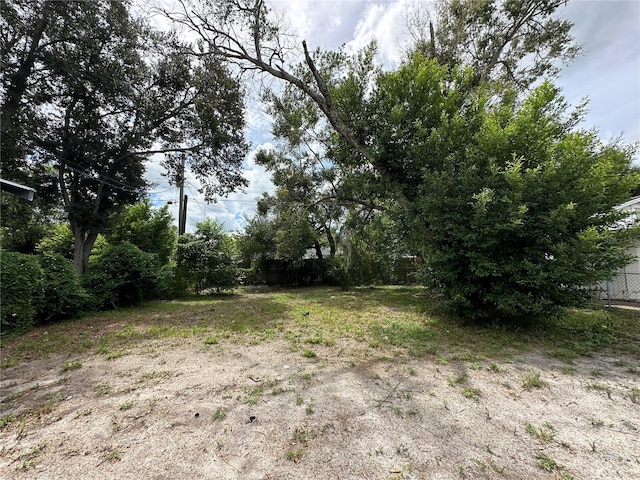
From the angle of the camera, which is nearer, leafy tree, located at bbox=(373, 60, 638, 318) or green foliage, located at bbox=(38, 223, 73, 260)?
leafy tree, located at bbox=(373, 60, 638, 318)

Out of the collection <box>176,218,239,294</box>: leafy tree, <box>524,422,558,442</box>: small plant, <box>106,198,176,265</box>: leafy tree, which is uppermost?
<box>106,198,176,265</box>: leafy tree

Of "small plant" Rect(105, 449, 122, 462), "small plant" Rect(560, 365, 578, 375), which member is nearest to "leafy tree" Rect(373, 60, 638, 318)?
"small plant" Rect(560, 365, 578, 375)

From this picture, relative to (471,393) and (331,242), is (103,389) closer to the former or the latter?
(471,393)

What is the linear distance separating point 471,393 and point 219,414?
7.12 feet

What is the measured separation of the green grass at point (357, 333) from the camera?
3586 millimetres

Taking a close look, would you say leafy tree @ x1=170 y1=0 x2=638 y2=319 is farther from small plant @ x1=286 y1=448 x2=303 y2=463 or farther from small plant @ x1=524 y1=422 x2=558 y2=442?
small plant @ x1=286 y1=448 x2=303 y2=463

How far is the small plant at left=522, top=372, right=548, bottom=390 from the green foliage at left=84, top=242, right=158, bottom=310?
8.04m

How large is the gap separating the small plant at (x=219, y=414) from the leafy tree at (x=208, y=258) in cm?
816

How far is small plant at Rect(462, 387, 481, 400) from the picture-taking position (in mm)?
2354

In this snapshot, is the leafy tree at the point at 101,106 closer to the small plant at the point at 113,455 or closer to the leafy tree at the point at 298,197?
the leafy tree at the point at 298,197

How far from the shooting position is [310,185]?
12.1m

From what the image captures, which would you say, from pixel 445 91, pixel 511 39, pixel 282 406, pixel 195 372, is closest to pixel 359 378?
pixel 282 406

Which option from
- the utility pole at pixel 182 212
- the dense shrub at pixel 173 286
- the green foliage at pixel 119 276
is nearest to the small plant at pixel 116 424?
the green foliage at pixel 119 276

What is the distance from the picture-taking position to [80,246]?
8.48 metres
